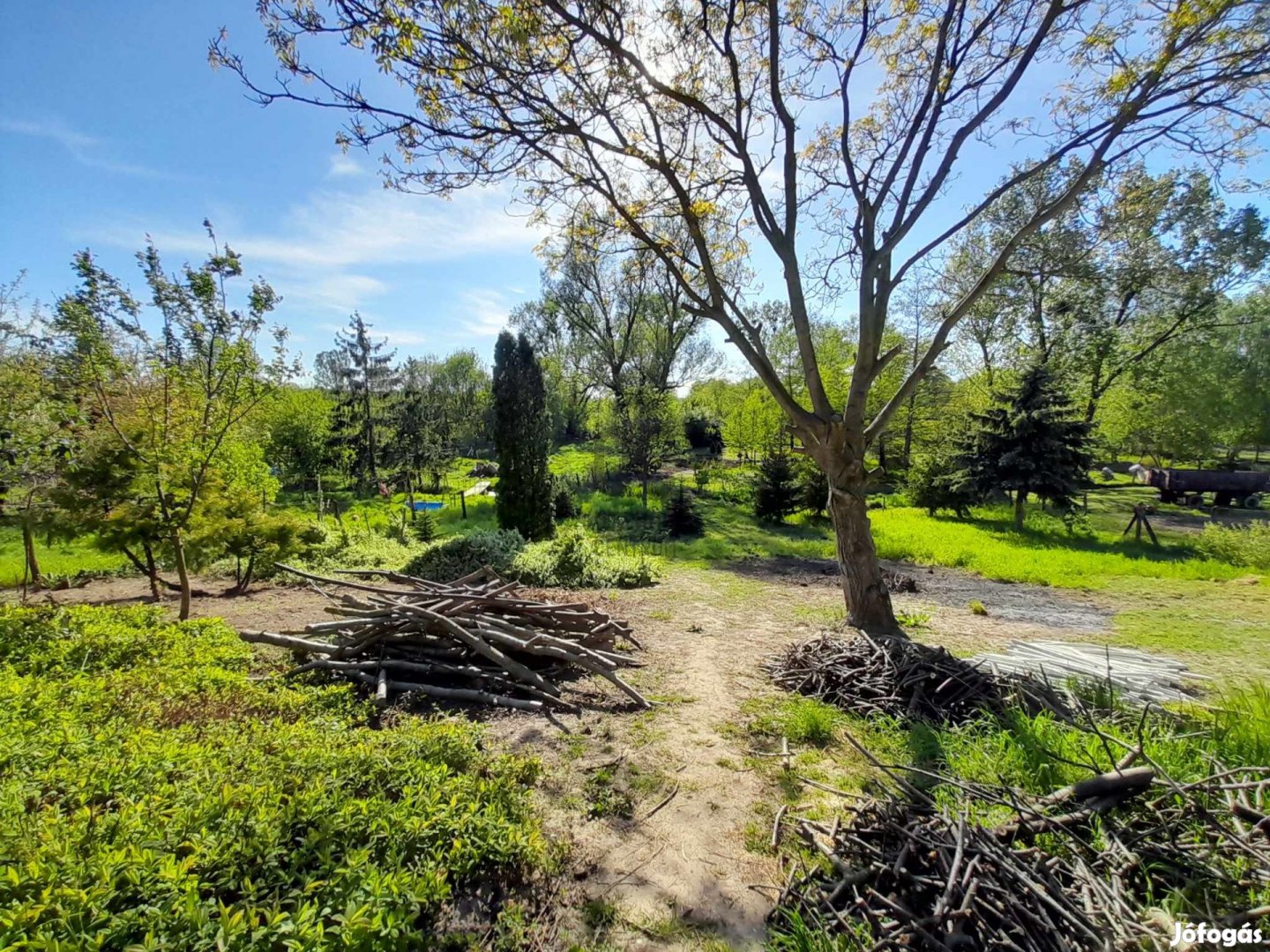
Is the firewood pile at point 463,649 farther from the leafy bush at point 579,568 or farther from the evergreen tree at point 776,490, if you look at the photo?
the evergreen tree at point 776,490

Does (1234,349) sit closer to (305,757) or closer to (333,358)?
(305,757)

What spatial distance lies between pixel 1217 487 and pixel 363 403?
136ft

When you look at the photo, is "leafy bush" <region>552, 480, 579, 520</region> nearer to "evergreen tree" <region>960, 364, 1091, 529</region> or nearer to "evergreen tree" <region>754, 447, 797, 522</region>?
"evergreen tree" <region>754, 447, 797, 522</region>

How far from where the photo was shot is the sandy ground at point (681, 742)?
254 cm

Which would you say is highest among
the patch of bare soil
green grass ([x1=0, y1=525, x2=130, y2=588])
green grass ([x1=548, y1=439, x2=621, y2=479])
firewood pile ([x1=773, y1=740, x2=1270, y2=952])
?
green grass ([x1=548, y1=439, x2=621, y2=479])

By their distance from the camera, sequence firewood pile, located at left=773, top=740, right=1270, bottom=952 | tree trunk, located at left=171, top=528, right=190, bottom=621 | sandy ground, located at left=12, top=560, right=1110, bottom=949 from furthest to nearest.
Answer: tree trunk, located at left=171, top=528, right=190, bottom=621 < sandy ground, located at left=12, top=560, right=1110, bottom=949 < firewood pile, located at left=773, top=740, right=1270, bottom=952

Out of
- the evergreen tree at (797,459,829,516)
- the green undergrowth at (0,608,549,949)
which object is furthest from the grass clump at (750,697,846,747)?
the evergreen tree at (797,459,829,516)

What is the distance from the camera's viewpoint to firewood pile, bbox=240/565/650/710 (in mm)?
4848

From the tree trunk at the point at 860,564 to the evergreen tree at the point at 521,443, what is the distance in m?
9.98

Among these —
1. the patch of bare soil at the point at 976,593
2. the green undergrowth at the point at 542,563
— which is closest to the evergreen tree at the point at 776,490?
the patch of bare soil at the point at 976,593

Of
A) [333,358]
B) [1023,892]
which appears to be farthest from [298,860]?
[333,358]

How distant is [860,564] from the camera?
21.4 ft

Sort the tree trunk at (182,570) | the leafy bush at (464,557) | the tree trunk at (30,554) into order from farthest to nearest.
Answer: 1. the leafy bush at (464,557)
2. the tree trunk at (30,554)
3. the tree trunk at (182,570)

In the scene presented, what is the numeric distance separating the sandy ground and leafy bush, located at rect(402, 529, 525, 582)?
200 centimetres
